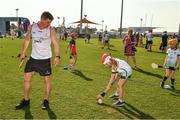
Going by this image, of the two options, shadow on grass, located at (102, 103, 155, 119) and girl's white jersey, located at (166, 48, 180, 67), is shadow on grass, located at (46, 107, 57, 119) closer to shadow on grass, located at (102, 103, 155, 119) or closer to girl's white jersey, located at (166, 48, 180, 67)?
shadow on grass, located at (102, 103, 155, 119)

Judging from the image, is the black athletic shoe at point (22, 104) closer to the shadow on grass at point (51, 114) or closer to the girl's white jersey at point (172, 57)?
the shadow on grass at point (51, 114)

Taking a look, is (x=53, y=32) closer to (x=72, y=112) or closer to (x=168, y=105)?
(x=72, y=112)

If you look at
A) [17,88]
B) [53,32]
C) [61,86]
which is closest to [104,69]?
[61,86]

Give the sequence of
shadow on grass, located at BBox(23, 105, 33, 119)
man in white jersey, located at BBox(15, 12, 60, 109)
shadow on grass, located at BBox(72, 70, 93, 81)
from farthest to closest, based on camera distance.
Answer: shadow on grass, located at BBox(72, 70, 93, 81) → man in white jersey, located at BBox(15, 12, 60, 109) → shadow on grass, located at BBox(23, 105, 33, 119)

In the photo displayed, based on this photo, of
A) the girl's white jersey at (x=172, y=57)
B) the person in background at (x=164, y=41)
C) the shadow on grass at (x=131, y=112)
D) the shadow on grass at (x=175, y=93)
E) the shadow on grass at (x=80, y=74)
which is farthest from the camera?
the person in background at (x=164, y=41)

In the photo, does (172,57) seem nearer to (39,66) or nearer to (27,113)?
(39,66)

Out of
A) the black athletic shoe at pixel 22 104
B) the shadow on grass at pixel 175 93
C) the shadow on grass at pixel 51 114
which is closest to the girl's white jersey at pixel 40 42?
the black athletic shoe at pixel 22 104

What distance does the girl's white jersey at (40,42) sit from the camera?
7203 millimetres

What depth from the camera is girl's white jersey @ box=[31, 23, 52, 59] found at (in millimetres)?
7203

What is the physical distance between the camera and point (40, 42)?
285 inches

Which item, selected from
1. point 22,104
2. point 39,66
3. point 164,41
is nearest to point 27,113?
point 22,104

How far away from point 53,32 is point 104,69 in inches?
325

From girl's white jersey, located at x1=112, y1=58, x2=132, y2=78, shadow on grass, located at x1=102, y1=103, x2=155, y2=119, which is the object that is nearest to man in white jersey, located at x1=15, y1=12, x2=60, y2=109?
girl's white jersey, located at x1=112, y1=58, x2=132, y2=78

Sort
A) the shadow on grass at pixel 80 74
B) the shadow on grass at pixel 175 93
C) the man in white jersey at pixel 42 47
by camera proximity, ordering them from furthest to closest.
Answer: the shadow on grass at pixel 80 74 < the shadow on grass at pixel 175 93 < the man in white jersey at pixel 42 47
